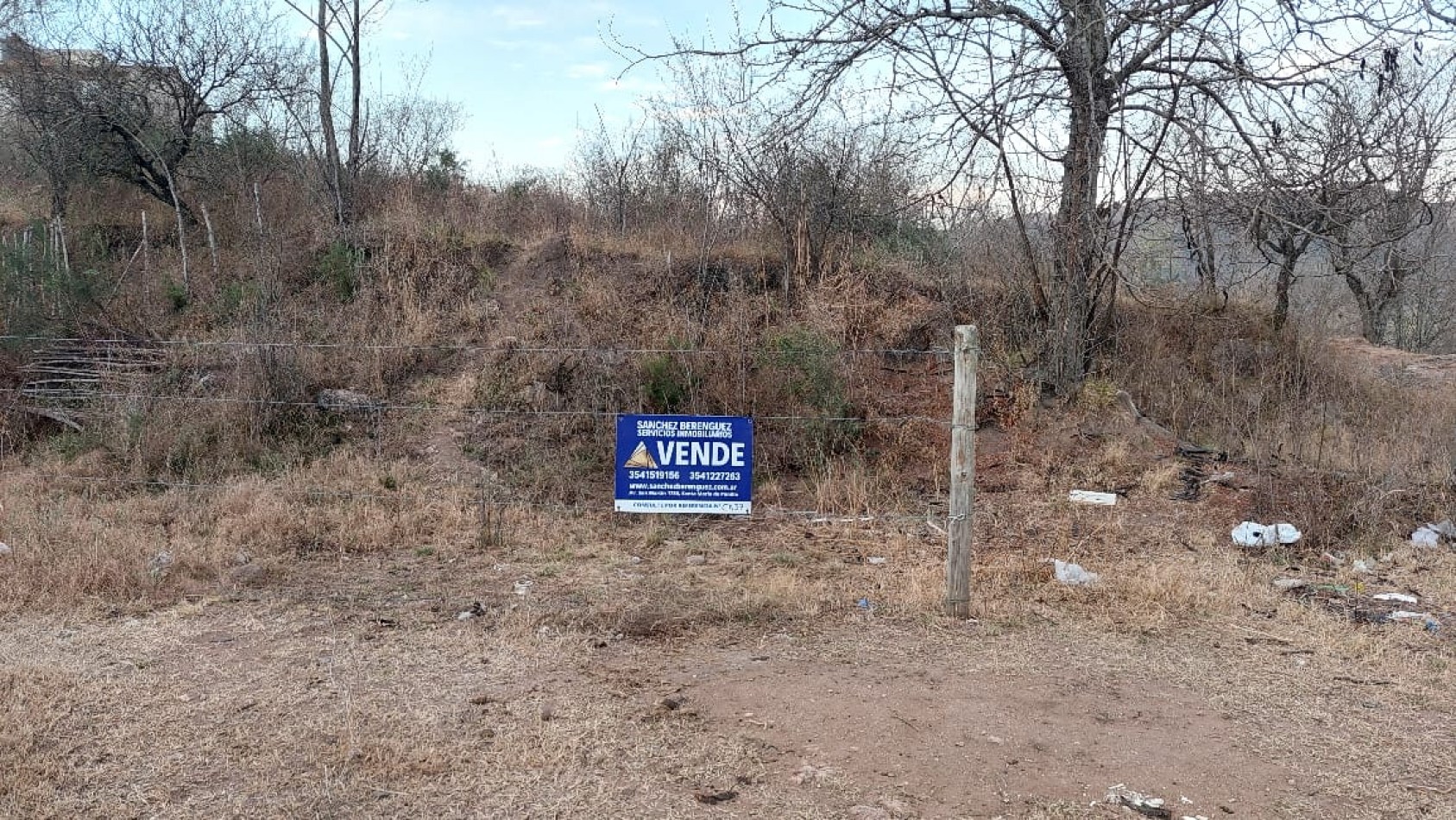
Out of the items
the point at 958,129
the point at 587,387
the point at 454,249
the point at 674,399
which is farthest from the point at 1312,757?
the point at 454,249

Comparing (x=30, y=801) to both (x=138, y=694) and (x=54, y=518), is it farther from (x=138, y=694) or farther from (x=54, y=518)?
(x=54, y=518)

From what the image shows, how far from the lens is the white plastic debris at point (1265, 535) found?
7.18 m

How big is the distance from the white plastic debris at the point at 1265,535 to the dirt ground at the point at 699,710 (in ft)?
4.71

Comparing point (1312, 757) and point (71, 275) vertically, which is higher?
point (71, 275)

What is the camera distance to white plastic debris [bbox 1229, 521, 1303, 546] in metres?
7.18

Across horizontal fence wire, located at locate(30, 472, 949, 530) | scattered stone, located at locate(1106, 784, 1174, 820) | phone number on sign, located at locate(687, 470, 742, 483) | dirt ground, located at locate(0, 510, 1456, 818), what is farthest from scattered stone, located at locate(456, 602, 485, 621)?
scattered stone, located at locate(1106, 784, 1174, 820)

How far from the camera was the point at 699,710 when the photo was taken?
4.13 m

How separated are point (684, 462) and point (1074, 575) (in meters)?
2.54

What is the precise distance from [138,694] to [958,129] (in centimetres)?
679

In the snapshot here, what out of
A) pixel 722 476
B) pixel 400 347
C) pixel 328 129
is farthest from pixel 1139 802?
pixel 328 129

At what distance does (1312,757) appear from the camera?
3795 millimetres

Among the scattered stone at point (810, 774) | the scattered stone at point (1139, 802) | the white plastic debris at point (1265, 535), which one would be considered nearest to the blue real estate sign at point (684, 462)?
the scattered stone at point (810, 774)

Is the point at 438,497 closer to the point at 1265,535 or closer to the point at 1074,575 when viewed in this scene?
the point at 1074,575

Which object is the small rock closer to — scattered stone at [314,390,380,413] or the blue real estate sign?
the blue real estate sign
